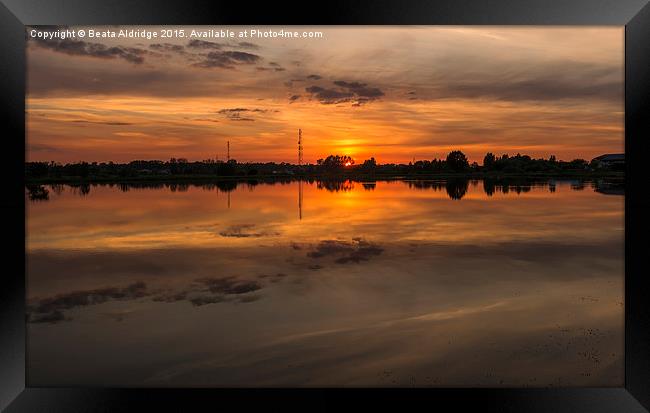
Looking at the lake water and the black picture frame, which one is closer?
the black picture frame

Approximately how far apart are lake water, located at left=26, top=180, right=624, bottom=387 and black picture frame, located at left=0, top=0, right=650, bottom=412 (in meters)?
0.27

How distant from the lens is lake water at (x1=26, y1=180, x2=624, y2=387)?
17.7 feet

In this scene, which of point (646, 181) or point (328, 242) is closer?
point (646, 181)

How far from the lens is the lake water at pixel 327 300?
212 inches

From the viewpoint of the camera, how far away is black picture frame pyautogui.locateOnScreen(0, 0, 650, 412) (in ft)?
11.7

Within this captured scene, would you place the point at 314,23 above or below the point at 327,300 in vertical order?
above

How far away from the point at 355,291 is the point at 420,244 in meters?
3.88

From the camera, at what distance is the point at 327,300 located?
26.1ft

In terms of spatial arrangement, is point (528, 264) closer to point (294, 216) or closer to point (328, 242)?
point (328, 242)

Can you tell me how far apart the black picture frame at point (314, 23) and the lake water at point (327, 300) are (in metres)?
0.27

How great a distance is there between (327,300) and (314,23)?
5.12 metres

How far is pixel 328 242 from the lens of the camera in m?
12.6

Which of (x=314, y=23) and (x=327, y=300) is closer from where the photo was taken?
(x=314, y=23)

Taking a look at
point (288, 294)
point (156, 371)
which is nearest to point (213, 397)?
point (156, 371)
